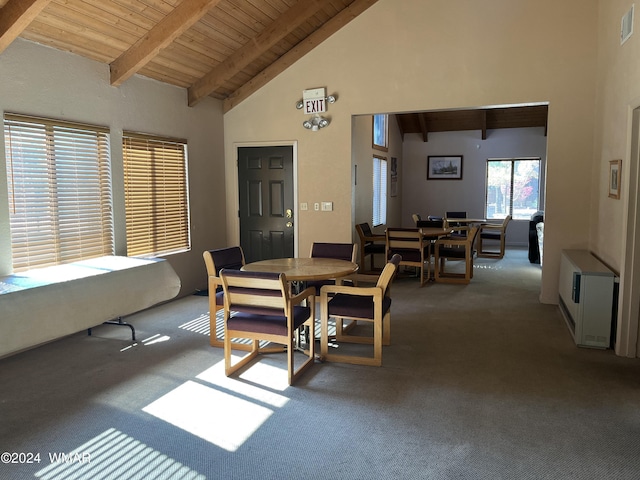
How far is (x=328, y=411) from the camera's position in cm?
306

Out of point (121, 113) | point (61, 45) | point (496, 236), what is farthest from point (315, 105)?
point (496, 236)

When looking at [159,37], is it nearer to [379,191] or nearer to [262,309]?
[262,309]

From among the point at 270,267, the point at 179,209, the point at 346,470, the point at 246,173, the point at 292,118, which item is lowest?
the point at 346,470

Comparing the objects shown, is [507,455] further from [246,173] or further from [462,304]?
[246,173]

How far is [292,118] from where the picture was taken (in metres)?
6.68

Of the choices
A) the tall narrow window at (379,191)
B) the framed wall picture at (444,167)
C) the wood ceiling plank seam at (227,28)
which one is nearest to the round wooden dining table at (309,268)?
the wood ceiling plank seam at (227,28)

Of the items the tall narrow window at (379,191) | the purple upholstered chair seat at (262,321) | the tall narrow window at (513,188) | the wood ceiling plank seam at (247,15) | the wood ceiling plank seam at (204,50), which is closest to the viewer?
the purple upholstered chair seat at (262,321)

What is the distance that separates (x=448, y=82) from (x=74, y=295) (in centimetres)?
473

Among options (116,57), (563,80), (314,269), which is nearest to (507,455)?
(314,269)

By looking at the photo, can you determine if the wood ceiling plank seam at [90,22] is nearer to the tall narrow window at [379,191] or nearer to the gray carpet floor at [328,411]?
the gray carpet floor at [328,411]

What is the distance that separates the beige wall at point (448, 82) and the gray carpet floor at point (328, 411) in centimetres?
197

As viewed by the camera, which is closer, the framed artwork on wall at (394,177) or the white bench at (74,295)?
the white bench at (74,295)

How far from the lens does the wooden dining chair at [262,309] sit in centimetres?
333

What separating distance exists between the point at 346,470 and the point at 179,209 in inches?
178
